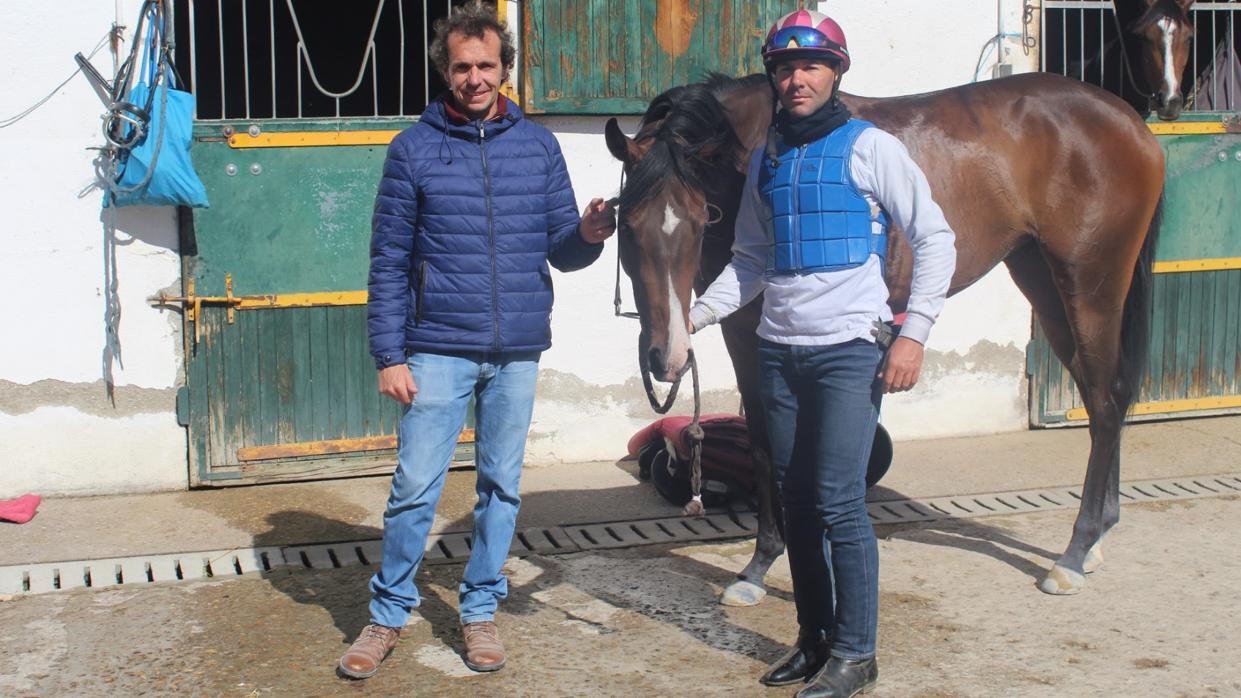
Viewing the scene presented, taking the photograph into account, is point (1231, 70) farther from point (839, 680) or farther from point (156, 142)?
point (156, 142)

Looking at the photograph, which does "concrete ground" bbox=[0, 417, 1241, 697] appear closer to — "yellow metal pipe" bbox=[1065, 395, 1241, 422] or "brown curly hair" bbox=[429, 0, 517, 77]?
"yellow metal pipe" bbox=[1065, 395, 1241, 422]

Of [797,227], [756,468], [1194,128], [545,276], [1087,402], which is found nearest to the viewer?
[797,227]

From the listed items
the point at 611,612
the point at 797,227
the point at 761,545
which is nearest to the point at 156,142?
the point at 611,612

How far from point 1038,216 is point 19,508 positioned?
4142 millimetres

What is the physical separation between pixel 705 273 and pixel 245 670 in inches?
73.2

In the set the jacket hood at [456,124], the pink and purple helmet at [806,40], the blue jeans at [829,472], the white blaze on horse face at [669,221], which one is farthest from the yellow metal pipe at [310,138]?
the blue jeans at [829,472]

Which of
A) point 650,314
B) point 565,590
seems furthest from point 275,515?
point 650,314

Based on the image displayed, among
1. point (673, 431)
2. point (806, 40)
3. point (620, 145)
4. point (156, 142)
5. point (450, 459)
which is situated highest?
point (806, 40)

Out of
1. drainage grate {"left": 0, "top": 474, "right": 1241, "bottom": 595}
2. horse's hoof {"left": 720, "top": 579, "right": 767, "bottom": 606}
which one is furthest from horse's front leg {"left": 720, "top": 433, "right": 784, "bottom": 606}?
drainage grate {"left": 0, "top": 474, "right": 1241, "bottom": 595}

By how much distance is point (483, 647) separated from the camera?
3848 millimetres

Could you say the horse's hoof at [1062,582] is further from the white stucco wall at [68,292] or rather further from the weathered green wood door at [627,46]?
the white stucco wall at [68,292]

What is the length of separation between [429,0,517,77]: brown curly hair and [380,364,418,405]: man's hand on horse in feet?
2.81

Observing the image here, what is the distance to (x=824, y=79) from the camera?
11.4 ft

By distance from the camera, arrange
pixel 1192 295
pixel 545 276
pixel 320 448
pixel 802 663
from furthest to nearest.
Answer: pixel 1192 295 → pixel 320 448 → pixel 545 276 → pixel 802 663
